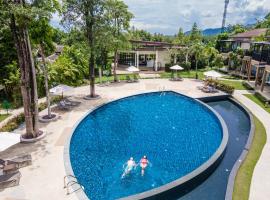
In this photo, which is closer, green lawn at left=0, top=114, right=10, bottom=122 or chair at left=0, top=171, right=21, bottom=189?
chair at left=0, top=171, right=21, bottom=189

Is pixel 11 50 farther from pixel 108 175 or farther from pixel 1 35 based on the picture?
pixel 108 175

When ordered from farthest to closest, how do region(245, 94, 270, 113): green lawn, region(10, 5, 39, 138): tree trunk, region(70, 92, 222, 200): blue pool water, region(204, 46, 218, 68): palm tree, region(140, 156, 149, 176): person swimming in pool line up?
region(204, 46, 218, 68): palm tree → region(245, 94, 270, 113): green lawn → region(10, 5, 39, 138): tree trunk → region(140, 156, 149, 176): person swimming in pool → region(70, 92, 222, 200): blue pool water

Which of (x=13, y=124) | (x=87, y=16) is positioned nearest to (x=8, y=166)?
(x=13, y=124)

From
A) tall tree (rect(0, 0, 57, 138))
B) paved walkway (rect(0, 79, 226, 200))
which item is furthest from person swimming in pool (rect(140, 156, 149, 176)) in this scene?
tall tree (rect(0, 0, 57, 138))

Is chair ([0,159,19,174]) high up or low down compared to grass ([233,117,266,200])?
up

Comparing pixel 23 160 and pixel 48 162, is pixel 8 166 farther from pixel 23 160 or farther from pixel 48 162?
pixel 48 162

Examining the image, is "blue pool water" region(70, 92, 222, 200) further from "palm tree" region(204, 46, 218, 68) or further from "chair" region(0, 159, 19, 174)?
"palm tree" region(204, 46, 218, 68)

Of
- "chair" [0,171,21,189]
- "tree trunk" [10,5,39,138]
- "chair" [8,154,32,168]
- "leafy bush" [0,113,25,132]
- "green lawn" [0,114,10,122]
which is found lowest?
"chair" [0,171,21,189]
